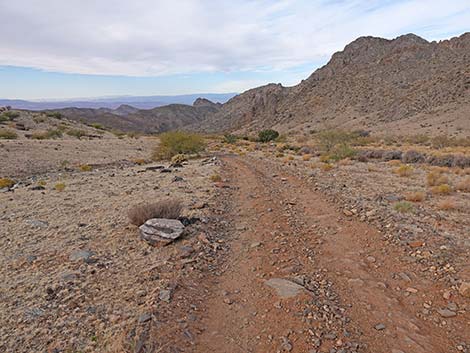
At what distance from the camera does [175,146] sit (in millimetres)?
27906

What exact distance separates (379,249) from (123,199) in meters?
7.28

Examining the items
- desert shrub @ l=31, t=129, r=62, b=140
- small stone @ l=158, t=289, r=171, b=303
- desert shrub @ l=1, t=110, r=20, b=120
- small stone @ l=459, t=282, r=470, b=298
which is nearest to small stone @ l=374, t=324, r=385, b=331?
small stone @ l=459, t=282, r=470, b=298

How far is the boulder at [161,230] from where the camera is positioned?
6789mm

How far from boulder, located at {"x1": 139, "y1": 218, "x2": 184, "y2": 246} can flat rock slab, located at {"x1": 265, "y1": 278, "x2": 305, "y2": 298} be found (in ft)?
7.57

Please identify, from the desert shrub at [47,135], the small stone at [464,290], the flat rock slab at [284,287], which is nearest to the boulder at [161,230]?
the flat rock slab at [284,287]

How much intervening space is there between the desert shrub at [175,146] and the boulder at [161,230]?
2039 cm

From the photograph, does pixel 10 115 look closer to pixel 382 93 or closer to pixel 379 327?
pixel 379 327

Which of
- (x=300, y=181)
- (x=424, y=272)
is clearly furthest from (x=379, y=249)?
(x=300, y=181)

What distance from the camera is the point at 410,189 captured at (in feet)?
37.7

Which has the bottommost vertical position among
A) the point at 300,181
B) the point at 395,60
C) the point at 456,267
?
the point at 300,181

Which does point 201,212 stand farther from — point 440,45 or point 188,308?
point 440,45

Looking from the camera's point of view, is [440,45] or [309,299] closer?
[309,299]

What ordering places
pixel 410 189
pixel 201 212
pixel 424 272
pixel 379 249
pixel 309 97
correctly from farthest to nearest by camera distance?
pixel 309 97
pixel 410 189
pixel 201 212
pixel 379 249
pixel 424 272

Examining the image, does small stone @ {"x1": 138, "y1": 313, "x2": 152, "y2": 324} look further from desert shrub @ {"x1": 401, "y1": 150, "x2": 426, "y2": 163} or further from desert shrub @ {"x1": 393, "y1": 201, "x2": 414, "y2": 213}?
desert shrub @ {"x1": 401, "y1": 150, "x2": 426, "y2": 163}
